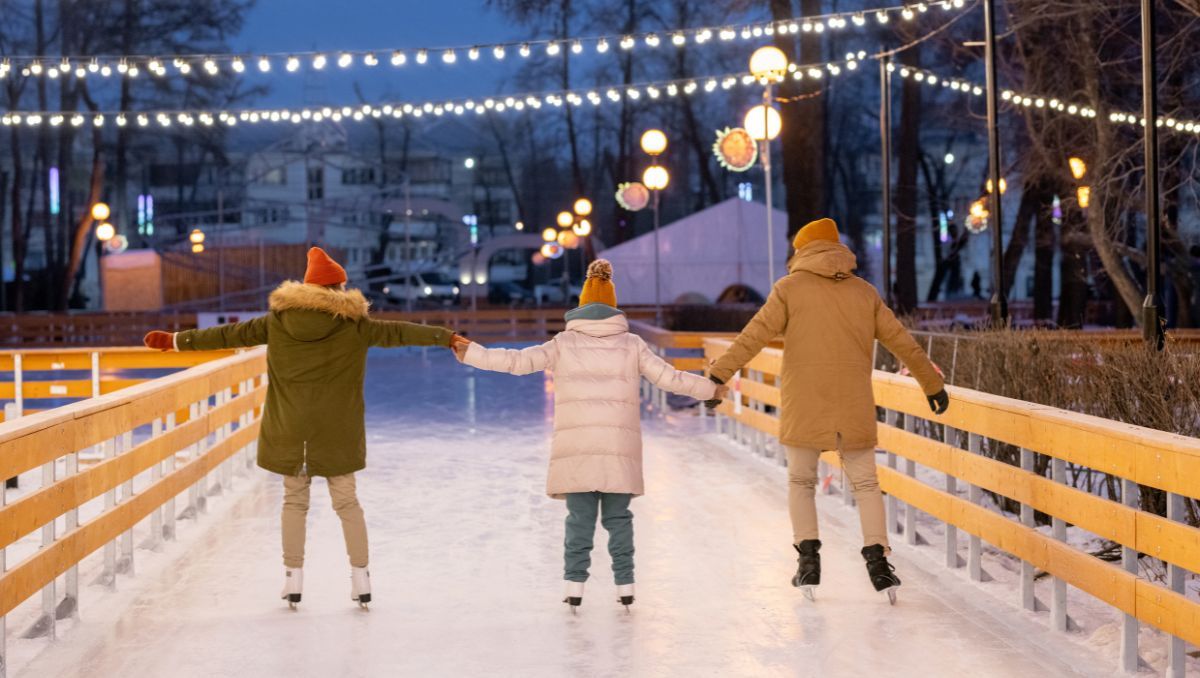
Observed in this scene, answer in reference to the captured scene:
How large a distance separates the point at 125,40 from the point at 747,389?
32929 mm

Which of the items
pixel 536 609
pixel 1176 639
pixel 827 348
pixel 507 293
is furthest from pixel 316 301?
pixel 507 293

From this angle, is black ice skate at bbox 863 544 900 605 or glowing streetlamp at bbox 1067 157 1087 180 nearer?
black ice skate at bbox 863 544 900 605

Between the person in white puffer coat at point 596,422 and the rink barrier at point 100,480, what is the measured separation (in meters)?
1.84

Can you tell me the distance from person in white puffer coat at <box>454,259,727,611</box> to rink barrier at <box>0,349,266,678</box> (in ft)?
6.04

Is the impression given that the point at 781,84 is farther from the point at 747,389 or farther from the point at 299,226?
the point at 299,226

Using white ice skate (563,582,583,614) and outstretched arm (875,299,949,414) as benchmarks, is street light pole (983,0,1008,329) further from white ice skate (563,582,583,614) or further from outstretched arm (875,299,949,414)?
white ice skate (563,582,583,614)

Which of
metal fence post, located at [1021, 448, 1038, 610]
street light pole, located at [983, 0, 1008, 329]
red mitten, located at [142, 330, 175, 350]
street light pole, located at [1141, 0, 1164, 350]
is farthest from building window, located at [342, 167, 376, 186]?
metal fence post, located at [1021, 448, 1038, 610]

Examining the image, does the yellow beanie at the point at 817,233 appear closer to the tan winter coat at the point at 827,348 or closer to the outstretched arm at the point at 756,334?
the tan winter coat at the point at 827,348

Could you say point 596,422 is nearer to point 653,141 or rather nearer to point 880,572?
point 880,572

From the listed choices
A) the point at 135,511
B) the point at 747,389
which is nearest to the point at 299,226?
the point at 747,389

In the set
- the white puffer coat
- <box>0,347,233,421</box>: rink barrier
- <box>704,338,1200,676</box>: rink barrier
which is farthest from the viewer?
<box>0,347,233,421</box>: rink barrier

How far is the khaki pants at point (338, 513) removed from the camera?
7.09m

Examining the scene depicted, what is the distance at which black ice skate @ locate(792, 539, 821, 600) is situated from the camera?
23.6ft

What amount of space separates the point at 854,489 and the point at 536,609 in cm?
160
